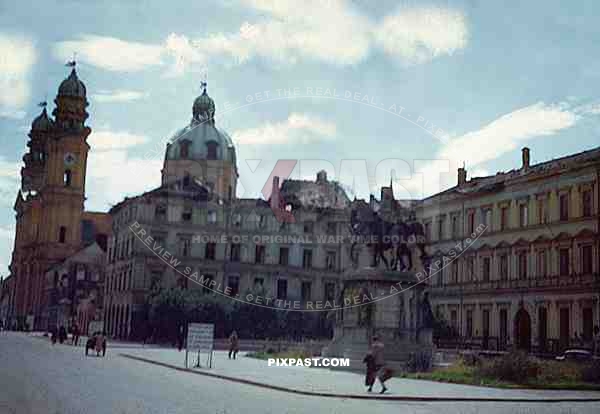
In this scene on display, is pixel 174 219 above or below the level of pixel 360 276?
above

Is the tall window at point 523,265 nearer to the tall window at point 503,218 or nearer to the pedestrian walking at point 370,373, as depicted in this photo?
the tall window at point 503,218

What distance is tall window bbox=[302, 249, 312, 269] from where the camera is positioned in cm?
8012

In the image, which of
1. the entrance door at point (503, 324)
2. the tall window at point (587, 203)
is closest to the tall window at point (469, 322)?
the entrance door at point (503, 324)

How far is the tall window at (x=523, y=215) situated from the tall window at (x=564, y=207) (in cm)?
335

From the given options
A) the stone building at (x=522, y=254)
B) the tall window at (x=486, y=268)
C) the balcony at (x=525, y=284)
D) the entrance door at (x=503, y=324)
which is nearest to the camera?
the balcony at (x=525, y=284)

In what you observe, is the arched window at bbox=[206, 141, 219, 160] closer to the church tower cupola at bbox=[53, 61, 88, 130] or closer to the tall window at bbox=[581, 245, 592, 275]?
the church tower cupola at bbox=[53, 61, 88, 130]

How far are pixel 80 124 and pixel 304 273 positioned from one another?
48965mm

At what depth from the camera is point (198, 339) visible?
108ft

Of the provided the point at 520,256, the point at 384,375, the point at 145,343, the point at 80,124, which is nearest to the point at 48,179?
the point at 80,124

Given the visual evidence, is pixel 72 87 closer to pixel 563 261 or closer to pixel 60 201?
pixel 60 201

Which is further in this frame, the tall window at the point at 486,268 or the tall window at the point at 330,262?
the tall window at the point at 330,262

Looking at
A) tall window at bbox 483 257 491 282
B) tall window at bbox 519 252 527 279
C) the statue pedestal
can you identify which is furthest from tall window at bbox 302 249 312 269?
the statue pedestal

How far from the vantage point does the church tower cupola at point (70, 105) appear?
11406cm

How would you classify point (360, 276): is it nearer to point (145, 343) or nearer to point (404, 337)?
point (404, 337)
